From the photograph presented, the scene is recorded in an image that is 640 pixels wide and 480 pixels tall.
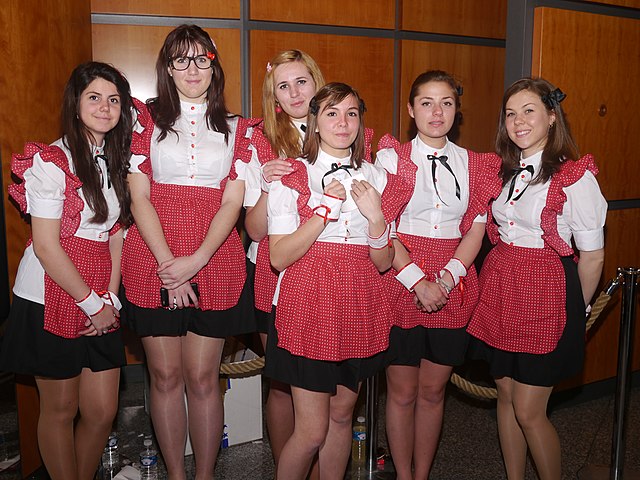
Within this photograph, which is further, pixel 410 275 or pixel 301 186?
pixel 410 275

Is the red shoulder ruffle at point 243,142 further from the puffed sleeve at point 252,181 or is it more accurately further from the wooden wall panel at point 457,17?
the wooden wall panel at point 457,17

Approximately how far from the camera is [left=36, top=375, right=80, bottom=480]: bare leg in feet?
8.21

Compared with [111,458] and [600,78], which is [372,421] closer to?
[111,458]

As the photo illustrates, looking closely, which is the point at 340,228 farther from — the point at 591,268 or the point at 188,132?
the point at 591,268

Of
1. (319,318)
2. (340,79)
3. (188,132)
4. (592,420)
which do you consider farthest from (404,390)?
(340,79)

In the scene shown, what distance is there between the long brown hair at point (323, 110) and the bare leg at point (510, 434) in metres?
1.10

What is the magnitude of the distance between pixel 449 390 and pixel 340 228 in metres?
2.22

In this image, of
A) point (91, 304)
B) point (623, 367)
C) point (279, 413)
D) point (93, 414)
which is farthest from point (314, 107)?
point (623, 367)

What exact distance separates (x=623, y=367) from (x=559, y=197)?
95 cm

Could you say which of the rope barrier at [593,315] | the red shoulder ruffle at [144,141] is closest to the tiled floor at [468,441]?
the rope barrier at [593,315]

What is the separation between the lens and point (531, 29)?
3.24 meters

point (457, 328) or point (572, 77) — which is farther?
point (572, 77)

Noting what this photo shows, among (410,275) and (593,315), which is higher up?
(410,275)

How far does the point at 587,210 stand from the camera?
251 centimetres
